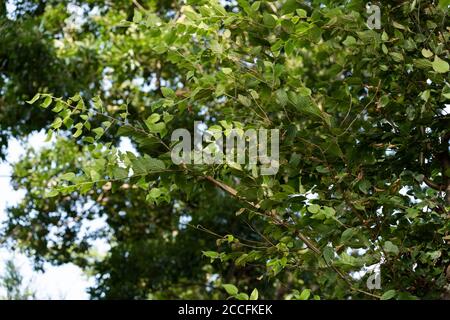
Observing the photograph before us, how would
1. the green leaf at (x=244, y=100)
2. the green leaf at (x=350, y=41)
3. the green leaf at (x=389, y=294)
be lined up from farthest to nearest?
the green leaf at (x=350, y=41) < the green leaf at (x=244, y=100) < the green leaf at (x=389, y=294)

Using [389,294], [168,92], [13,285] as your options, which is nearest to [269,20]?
[168,92]

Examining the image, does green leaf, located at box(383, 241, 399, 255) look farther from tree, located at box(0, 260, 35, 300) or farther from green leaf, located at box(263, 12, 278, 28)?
tree, located at box(0, 260, 35, 300)

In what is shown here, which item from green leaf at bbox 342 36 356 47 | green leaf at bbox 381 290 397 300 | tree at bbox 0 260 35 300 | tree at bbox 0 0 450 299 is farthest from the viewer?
tree at bbox 0 260 35 300

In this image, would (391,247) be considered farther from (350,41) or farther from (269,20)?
(269,20)

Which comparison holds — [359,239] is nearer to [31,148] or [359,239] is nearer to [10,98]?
[10,98]

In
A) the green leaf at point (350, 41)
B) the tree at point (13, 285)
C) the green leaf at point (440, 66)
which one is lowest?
the tree at point (13, 285)

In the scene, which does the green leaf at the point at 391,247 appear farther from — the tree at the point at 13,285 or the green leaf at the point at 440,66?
the tree at the point at 13,285

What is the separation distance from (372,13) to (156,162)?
1.27 m

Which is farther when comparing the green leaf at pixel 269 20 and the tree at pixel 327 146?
the green leaf at pixel 269 20

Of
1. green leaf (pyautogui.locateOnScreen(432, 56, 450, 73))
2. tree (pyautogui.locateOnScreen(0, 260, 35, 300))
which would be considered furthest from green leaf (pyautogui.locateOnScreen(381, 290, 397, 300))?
tree (pyautogui.locateOnScreen(0, 260, 35, 300))

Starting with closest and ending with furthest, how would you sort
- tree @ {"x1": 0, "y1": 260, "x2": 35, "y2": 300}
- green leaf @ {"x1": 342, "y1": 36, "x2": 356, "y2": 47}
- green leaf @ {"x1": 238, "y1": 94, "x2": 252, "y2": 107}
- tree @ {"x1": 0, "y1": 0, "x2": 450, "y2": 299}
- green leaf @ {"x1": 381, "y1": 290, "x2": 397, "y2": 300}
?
1. green leaf @ {"x1": 381, "y1": 290, "x2": 397, "y2": 300}
2. tree @ {"x1": 0, "y1": 0, "x2": 450, "y2": 299}
3. green leaf @ {"x1": 238, "y1": 94, "x2": 252, "y2": 107}
4. green leaf @ {"x1": 342, "y1": 36, "x2": 356, "y2": 47}
5. tree @ {"x1": 0, "y1": 260, "x2": 35, "y2": 300}

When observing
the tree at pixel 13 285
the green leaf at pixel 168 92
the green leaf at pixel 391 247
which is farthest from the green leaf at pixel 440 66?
the tree at pixel 13 285
